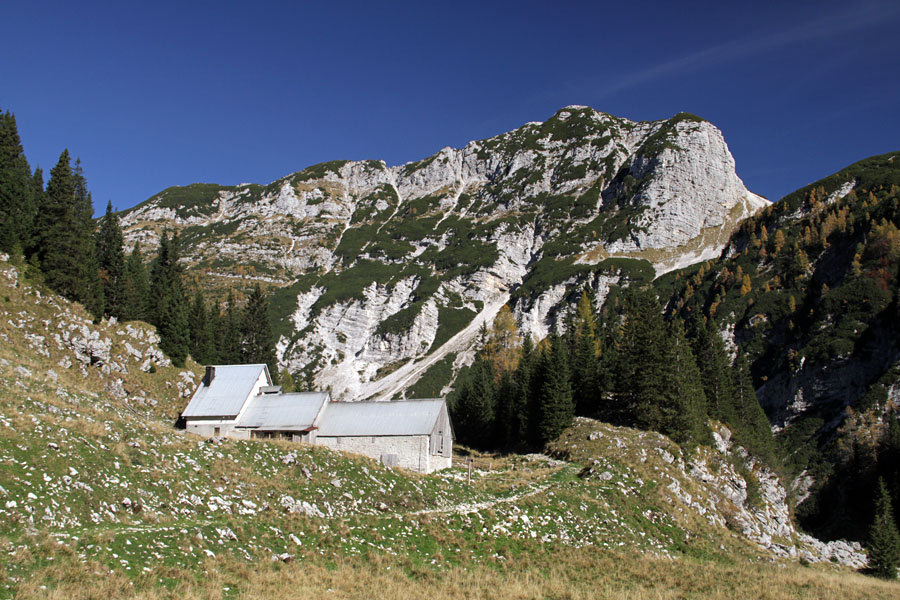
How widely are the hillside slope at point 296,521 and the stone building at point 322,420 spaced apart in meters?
4.26

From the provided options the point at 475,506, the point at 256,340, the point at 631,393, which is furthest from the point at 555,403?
the point at 256,340

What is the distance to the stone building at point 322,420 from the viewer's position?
1805 inches

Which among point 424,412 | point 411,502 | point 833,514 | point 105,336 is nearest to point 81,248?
point 105,336

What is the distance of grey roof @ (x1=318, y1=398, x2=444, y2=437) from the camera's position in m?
46.5

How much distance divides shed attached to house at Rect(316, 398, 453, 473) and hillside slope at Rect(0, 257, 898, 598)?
12.4 feet

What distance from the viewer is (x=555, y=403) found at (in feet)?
201

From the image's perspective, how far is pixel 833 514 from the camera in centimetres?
7738

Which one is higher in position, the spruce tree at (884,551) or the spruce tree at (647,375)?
the spruce tree at (647,375)

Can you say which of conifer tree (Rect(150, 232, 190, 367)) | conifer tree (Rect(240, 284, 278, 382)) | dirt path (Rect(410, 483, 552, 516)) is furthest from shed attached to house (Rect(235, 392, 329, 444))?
conifer tree (Rect(240, 284, 278, 382))

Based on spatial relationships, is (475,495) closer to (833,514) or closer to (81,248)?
(81,248)

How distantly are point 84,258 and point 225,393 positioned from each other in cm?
1923

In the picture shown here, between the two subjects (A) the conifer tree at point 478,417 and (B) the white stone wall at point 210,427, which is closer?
(B) the white stone wall at point 210,427

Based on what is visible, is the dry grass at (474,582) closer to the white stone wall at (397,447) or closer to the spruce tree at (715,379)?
the white stone wall at (397,447)

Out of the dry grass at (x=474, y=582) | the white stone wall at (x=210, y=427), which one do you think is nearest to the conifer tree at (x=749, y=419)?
the dry grass at (x=474, y=582)
